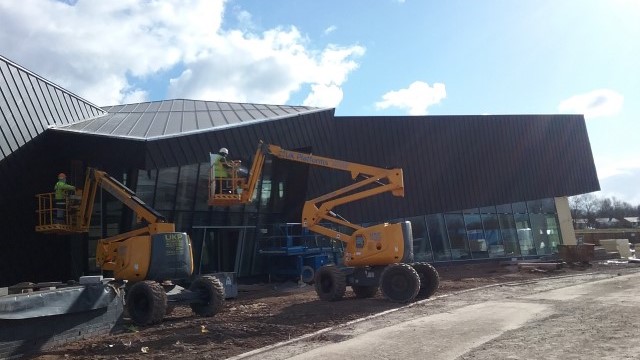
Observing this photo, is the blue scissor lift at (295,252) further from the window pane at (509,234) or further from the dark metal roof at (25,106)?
the window pane at (509,234)

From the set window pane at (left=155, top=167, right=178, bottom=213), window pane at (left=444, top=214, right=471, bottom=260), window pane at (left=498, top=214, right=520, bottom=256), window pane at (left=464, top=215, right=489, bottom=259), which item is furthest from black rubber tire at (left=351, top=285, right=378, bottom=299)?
window pane at (left=498, top=214, right=520, bottom=256)

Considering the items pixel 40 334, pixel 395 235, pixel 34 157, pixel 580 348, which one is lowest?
pixel 580 348

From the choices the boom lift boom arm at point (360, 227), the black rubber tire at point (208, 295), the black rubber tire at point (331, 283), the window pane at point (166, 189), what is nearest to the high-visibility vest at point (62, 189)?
the window pane at point (166, 189)

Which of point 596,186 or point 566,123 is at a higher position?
point 566,123

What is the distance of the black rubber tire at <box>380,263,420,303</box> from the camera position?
15266 millimetres

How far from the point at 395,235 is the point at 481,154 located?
16.3 metres

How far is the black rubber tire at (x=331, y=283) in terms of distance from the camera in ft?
54.0

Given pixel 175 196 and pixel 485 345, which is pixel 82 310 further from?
pixel 175 196

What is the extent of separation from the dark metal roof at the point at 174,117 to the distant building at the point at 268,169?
0.07 m

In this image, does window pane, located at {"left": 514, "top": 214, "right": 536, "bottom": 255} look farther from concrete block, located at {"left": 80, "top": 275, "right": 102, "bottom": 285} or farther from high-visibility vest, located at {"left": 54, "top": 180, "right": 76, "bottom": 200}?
concrete block, located at {"left": 80, "top": 275, "right": 102, "bottom": 285}

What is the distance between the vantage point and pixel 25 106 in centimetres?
1809

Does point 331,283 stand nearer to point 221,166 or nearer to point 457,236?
point 221,166

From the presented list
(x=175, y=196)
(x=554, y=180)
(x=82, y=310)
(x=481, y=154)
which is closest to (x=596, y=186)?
(x=554, y=180)

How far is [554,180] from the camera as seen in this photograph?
33719 millimetres
